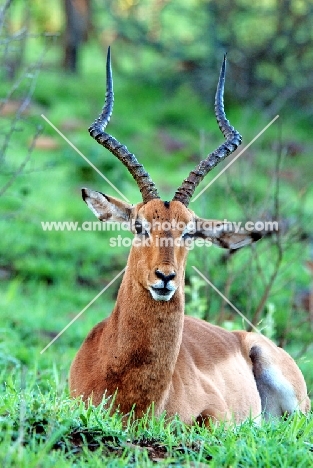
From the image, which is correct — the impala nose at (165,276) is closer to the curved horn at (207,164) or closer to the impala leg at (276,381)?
the curved horn at (207,164)

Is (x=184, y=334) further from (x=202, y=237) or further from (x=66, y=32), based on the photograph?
(x=66, y=32)

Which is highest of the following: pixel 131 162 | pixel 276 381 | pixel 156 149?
pixel 156 149

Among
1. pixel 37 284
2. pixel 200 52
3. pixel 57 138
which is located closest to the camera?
pixel 37 284

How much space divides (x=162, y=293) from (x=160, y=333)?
376 mm

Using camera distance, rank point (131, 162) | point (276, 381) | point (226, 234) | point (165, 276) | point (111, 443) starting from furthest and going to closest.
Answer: point (276, 381) < point (226, 234) < point (131, 162) < point (165, 276) < point (111, 443)

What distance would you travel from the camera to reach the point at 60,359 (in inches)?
311

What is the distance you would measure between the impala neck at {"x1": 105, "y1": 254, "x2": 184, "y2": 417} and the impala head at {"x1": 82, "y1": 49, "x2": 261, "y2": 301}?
0.16m

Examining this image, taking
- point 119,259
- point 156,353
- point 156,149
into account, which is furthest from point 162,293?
point 156,149

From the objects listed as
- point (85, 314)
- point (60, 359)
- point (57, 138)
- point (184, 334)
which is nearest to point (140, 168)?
point (184, 334)

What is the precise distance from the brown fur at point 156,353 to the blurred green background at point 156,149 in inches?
53.7

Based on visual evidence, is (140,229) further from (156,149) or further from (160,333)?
(156,149)

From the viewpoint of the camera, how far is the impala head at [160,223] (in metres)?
5.09

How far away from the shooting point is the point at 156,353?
17.4 ft

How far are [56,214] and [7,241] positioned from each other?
1.04 meters
